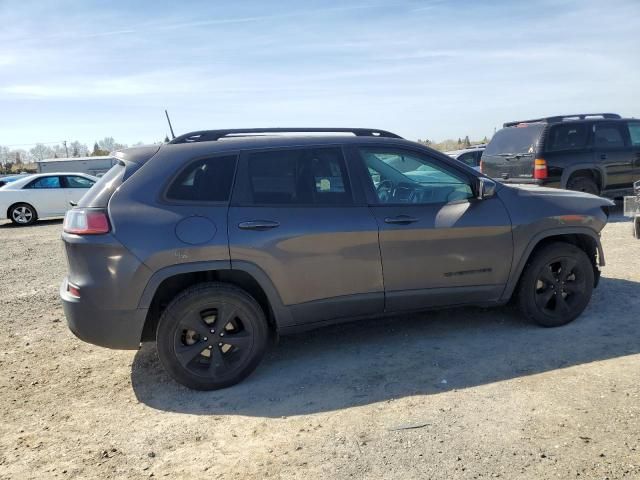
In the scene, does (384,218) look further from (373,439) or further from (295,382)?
(373,439)

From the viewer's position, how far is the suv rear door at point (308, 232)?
→ 3855 millimetres

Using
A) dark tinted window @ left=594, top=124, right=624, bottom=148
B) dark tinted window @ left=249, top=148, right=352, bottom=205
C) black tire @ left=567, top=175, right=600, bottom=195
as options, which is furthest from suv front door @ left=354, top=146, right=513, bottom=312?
dark tinted window @ left=594, top=124, right=624, bottom=148

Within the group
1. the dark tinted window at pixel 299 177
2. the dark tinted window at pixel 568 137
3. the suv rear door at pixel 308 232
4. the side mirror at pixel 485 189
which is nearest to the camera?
the suv rear door at pixel 308 232

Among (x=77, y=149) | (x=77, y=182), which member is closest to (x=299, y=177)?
(x=77, y=182)

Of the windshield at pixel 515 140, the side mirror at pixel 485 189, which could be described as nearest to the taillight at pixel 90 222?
the side mirror at pixel 485 189

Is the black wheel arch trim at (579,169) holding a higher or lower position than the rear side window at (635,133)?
lower

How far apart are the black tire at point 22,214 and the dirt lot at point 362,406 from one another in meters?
11.9

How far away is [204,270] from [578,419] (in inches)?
101

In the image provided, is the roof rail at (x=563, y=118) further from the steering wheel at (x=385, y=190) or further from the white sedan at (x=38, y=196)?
the white sedan at (x=38, y=196)

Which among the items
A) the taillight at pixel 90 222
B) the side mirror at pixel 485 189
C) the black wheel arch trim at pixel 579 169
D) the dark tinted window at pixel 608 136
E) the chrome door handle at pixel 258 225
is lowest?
the black wheel arch trim at pixel 579 169

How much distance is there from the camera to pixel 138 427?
11.2 feet

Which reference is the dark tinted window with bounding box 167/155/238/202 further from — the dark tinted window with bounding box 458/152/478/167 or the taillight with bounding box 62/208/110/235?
the dark tinted window with bounding box 458/152/478/167

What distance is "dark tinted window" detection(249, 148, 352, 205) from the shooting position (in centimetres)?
399

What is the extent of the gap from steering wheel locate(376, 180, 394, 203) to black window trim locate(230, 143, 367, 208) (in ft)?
0.53
